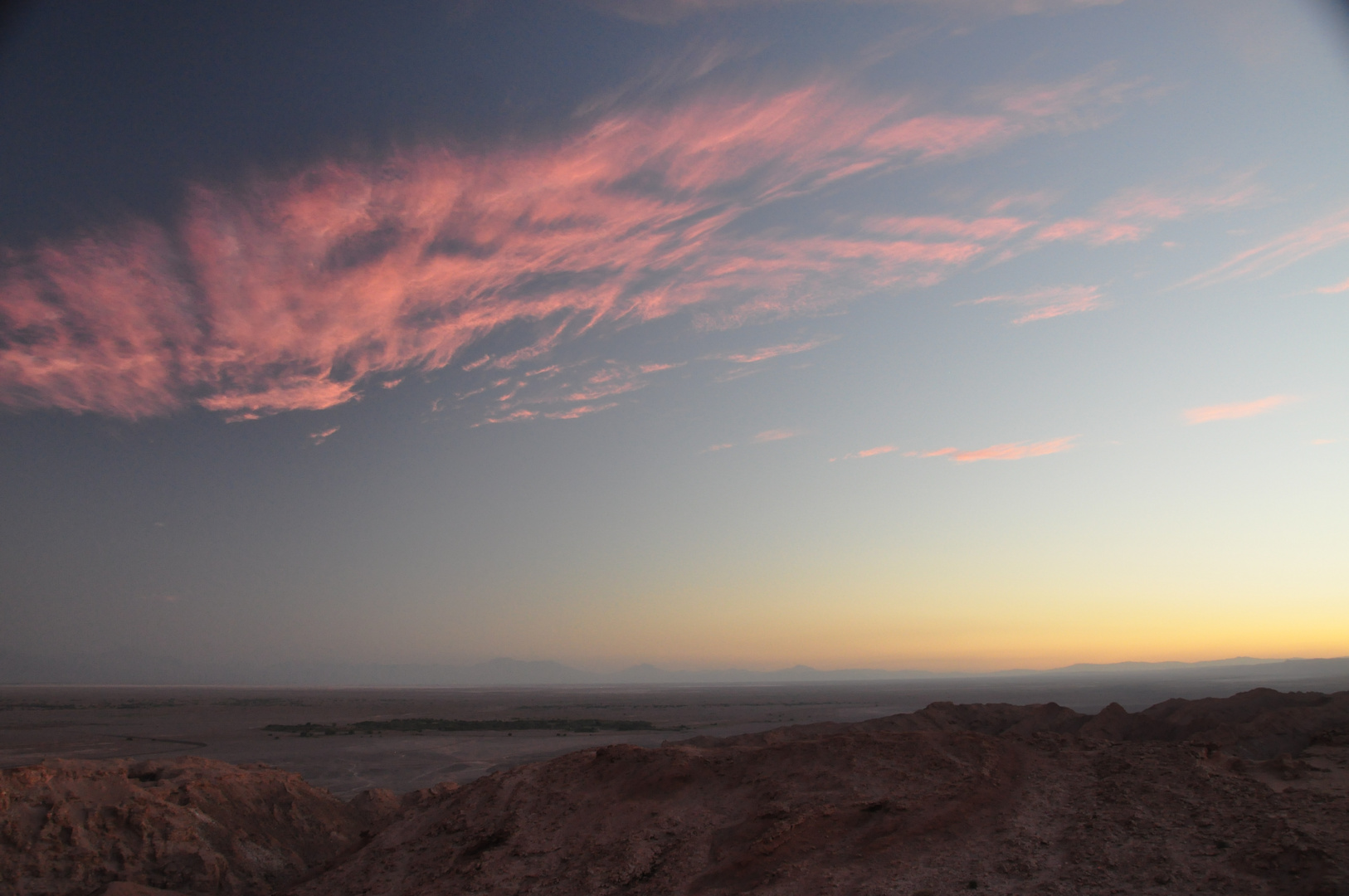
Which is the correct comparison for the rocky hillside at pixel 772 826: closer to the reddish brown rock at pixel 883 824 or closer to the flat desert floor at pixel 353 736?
the reddish brown rock at pixel 883 824

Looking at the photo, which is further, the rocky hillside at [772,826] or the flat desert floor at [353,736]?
the flat desert floor at [353,736]

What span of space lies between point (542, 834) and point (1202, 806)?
489 inches

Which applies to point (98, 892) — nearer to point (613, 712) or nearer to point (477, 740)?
point (477, 740)

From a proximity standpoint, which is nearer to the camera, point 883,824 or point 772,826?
point 883,824

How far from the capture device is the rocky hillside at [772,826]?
11.0 meters

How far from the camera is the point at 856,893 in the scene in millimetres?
10836

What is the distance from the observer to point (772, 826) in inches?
512

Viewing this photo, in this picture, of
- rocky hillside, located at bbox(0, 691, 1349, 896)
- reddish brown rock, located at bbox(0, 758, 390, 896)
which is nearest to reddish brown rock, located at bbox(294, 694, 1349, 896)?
rocky hillside, located at bbox(0, 691, 1349, 896)

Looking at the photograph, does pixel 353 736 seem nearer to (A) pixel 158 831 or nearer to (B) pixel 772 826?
(A) pixel 158 831

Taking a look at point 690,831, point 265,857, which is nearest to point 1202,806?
point 690,831

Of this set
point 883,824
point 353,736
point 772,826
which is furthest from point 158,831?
point 353,736

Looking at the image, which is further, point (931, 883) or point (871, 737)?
point (871, 737)

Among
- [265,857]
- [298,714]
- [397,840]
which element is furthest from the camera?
[298,714]

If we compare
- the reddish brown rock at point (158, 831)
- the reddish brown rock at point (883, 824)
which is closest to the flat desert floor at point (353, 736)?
the reddish brown rock at point (158, 831)
